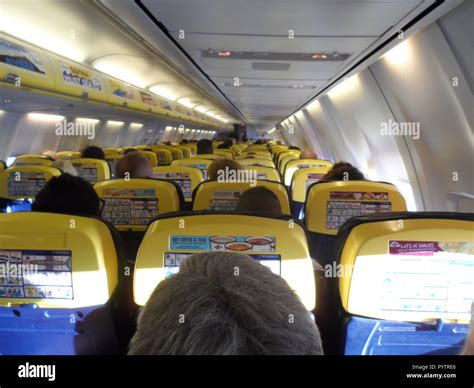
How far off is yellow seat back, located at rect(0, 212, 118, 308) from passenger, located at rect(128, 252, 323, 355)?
44.4 inches

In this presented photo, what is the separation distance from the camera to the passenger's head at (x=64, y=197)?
2529 mm

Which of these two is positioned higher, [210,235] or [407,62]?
[407,62]

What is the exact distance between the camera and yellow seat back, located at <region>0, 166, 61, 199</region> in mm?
4773

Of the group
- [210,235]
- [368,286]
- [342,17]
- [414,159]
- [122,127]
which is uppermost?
[122,127]

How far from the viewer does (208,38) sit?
13.7 feet

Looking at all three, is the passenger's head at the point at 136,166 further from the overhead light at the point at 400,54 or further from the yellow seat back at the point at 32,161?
the overhead light at the point at 400,54

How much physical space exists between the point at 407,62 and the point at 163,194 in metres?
3.72

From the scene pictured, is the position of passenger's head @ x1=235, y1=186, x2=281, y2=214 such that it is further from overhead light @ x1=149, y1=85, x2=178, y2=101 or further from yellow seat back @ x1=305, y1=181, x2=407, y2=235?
overhead light @ x1=149, y1=85, x2=178, y2=101

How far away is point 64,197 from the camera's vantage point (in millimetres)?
2553

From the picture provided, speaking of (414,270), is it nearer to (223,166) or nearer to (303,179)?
(223,166)

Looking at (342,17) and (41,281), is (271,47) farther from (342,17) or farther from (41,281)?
(41,281)

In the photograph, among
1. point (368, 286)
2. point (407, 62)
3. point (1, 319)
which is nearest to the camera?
point (368, 286)

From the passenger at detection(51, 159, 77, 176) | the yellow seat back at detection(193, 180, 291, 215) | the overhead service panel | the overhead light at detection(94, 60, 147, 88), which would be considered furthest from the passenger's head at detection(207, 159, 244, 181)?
the overhead light at detection(94, 60, 147, 88)

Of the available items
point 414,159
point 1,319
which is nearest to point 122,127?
point 414,159
